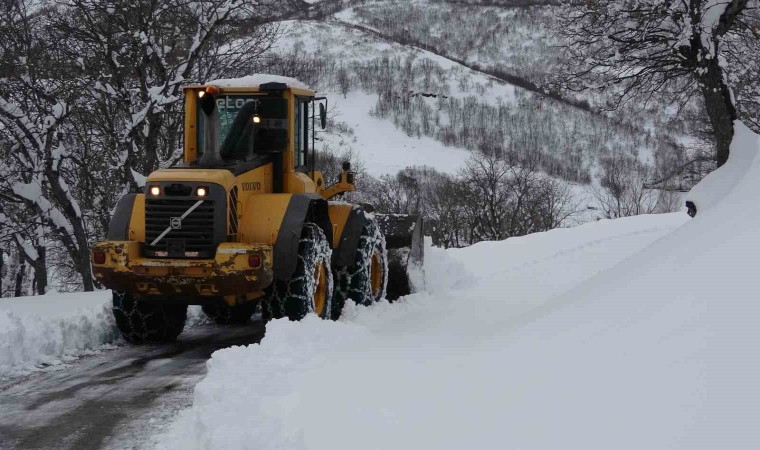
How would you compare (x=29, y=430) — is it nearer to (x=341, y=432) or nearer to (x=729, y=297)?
(x=341, y=432)

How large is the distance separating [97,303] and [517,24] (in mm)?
195155

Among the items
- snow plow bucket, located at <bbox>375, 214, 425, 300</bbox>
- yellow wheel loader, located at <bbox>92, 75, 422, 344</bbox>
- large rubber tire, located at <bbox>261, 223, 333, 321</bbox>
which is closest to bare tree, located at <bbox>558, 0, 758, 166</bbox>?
snow plow bucket, located at <bbox>375, 214, 425, 300</bbox>

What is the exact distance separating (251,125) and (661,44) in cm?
790

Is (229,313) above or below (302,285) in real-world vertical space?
below

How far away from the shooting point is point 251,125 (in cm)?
858

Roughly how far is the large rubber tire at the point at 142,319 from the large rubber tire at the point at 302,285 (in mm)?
1143

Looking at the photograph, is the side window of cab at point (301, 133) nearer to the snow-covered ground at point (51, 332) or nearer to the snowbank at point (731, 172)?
the snow-covered ground at point (51, 332)

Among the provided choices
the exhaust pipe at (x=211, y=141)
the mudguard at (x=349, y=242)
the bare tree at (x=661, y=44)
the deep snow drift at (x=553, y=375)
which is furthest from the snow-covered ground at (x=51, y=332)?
the bare tree at (x=661, y=44)

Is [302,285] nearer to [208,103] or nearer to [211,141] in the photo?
[211,141]

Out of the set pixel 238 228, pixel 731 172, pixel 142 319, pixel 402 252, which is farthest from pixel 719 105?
pixel 142 319

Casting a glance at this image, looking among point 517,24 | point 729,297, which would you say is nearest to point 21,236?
point 729,297

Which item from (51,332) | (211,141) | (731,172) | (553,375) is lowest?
(51,332)

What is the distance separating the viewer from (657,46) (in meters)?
13.3

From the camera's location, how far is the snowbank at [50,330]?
7.03 m
